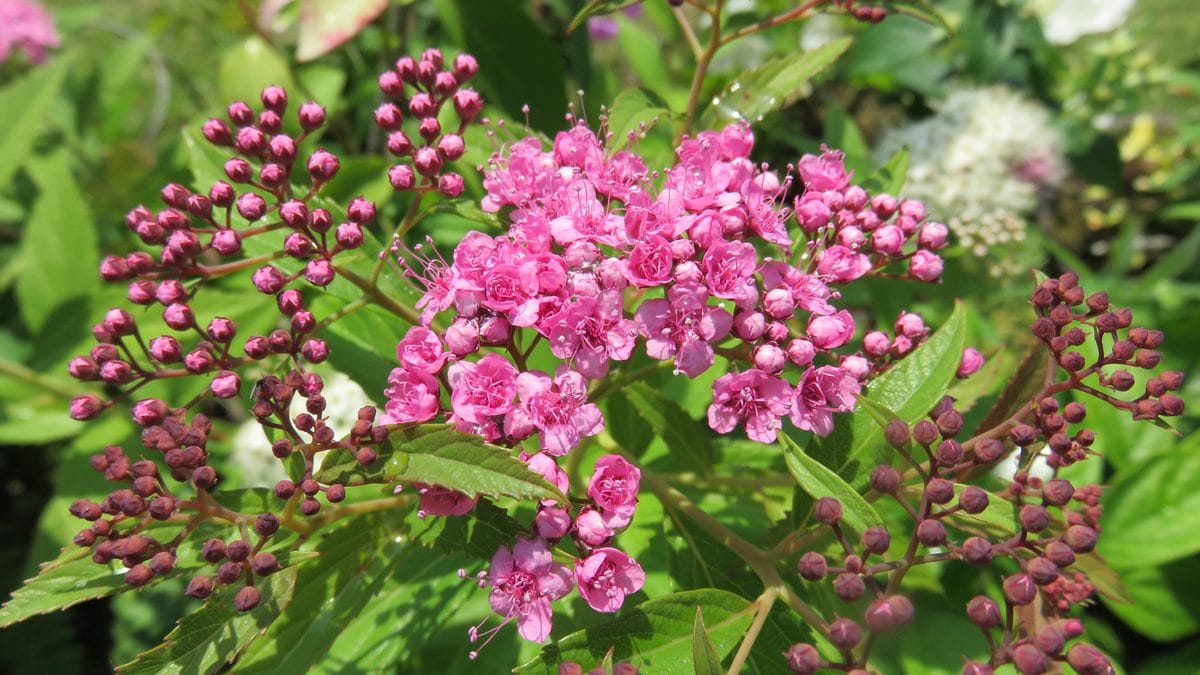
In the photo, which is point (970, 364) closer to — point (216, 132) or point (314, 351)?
point (314, 351)

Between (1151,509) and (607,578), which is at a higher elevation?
(607,578)

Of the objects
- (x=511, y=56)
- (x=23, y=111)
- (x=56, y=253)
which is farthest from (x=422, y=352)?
(x=23, y=111)

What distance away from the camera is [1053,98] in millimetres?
3553

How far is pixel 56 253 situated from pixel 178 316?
4.45 feet

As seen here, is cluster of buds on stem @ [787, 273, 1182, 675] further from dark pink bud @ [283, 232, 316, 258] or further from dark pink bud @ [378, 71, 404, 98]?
dark pink bud @ [378, 71, 404, 98]

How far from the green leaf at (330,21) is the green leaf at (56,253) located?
0.88m

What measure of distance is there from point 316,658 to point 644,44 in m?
2.35

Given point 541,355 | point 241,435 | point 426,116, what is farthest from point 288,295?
point 241,435

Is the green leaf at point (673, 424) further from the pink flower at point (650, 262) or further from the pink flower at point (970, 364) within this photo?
the pink flower at point (970, 364)

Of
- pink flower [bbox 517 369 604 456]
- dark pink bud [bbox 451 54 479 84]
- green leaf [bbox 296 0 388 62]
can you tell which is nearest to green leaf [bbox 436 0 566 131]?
green leaf [bbox 296 0 388 62]

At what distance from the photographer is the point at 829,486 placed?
1.18m

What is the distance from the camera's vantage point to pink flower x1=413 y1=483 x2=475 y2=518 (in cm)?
121

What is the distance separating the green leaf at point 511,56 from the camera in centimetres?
241

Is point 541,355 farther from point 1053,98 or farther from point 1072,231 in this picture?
point 1072,231
